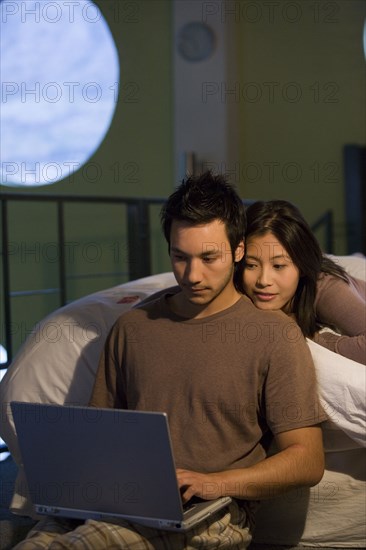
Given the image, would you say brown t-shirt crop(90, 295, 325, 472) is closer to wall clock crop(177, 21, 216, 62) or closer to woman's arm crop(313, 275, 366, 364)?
→ woman's arm crop(313, 275, 366, 364)

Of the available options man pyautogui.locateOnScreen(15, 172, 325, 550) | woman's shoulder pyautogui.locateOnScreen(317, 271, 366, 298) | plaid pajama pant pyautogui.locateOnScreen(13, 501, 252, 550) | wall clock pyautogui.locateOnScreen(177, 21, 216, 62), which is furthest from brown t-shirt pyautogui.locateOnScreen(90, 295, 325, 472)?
wall clock pyautogui.locateOnScreen(177, 21, 216, 62)

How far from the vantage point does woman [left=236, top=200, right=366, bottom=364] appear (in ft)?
5.73

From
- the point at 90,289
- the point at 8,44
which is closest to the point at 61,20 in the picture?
the point at 8,44

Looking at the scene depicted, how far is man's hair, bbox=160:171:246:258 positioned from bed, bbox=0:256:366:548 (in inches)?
12.5

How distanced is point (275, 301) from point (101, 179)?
3.46 meters

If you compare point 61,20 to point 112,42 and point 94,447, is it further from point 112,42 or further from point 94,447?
point 94,447

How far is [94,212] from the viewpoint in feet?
16.6

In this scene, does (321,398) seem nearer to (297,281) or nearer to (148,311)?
(297,281)

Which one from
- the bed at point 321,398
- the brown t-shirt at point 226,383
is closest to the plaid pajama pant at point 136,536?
the brown t-shirt at point 226,383

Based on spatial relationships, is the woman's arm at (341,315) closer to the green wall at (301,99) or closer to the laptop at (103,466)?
the laptop at (103,466)

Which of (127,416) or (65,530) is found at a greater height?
(127,416)

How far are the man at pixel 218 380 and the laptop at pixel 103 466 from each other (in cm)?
6

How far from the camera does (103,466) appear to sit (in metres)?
1.44

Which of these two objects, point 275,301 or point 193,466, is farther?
point 275,301
